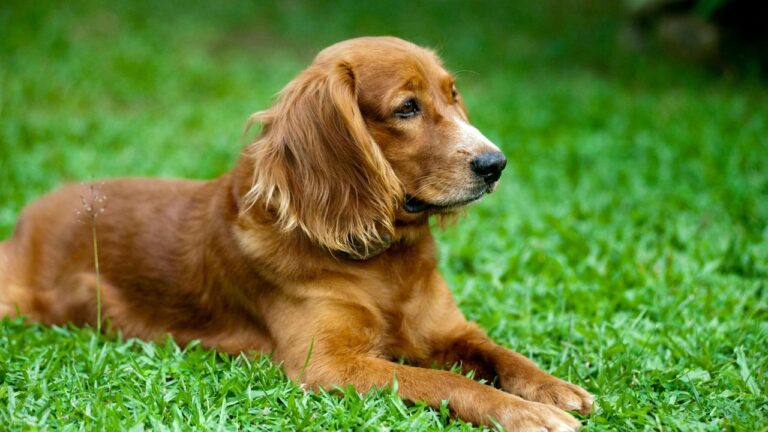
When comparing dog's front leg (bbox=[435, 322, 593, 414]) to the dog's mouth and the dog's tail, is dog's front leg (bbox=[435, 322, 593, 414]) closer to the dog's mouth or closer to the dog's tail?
the dog's mouth

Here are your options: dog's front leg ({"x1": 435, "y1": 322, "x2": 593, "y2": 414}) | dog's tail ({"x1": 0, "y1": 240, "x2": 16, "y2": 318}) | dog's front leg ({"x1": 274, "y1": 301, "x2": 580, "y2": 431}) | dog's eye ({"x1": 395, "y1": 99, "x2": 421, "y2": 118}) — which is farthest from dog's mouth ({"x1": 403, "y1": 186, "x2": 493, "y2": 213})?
dog's tail ({"x1": 0, "y1": 240, "x2": 16, "y2": 318})

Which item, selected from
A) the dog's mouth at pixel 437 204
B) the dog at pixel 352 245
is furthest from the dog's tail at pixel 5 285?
the dog's mouth at pixel 437 204

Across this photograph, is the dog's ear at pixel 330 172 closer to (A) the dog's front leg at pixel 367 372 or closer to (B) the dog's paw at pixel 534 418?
(A) the dog's front leg at pixel 367 372

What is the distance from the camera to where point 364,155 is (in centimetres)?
375

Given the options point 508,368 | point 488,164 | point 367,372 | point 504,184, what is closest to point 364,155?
point 488,164

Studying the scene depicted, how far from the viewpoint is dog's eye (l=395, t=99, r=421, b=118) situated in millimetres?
3855

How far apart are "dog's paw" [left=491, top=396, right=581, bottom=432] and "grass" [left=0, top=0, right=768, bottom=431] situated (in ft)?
0.56

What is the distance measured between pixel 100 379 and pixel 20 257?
1356 millimetres

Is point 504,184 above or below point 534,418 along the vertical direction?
below

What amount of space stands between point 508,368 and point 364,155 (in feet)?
3.84

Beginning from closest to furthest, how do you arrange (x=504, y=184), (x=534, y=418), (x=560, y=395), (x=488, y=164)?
(x=534, y=418) → (x=560, y=395) → (x=488, y=164) → (x=504, y=184)

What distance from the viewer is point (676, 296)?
4.97 metres

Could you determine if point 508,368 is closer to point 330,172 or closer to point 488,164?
point 488,164

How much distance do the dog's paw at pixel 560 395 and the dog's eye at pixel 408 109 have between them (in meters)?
1.34
